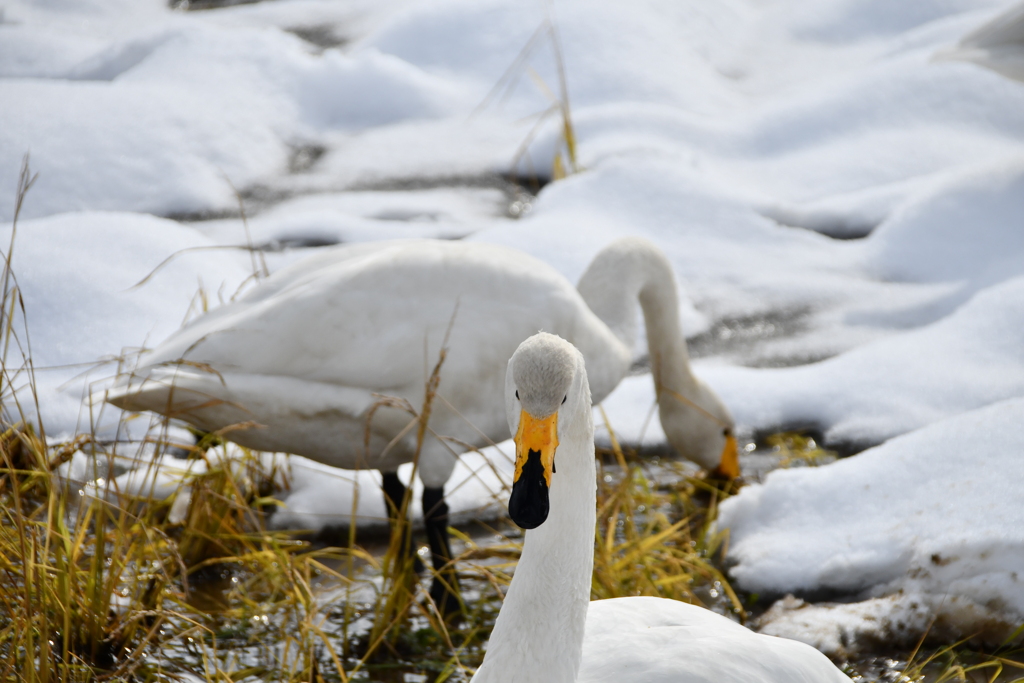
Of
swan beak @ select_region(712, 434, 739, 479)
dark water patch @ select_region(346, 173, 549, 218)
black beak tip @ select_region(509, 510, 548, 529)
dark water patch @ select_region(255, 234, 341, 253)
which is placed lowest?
swan beak @ select_region(712, 434, 739, 479)

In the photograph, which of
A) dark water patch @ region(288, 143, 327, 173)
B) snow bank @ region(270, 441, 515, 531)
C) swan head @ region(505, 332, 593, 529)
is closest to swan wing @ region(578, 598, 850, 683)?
swan head @ region(505, 332, 593, 529)

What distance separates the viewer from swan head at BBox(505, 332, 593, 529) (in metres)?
1.63

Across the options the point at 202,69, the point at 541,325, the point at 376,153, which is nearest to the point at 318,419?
the point at 541,325

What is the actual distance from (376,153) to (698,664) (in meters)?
5.62

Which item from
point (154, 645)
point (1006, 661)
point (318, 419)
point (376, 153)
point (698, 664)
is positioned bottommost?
point (1006, 661)

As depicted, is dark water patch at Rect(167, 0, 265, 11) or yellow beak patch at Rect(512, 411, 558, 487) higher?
dark water patch at Rect(167, 0, 265, 11)

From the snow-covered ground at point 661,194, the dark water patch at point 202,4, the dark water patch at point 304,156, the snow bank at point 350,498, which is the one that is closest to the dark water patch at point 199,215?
the snow-covered ground at point 661,194

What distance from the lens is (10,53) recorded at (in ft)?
22.7

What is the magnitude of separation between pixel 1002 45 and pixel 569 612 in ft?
17.0

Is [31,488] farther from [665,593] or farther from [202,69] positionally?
[202,69]

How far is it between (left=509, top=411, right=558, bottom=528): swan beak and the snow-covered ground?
160cm

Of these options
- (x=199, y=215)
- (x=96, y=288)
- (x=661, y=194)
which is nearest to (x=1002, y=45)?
(x=661, y=194)

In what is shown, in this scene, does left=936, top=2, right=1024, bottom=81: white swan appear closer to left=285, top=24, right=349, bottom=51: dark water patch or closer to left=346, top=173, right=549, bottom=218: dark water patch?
left=346, top=173, right=549, bottom=218: dark water patch

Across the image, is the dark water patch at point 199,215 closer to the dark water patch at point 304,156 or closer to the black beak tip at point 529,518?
the dark water patch at point 304,156
